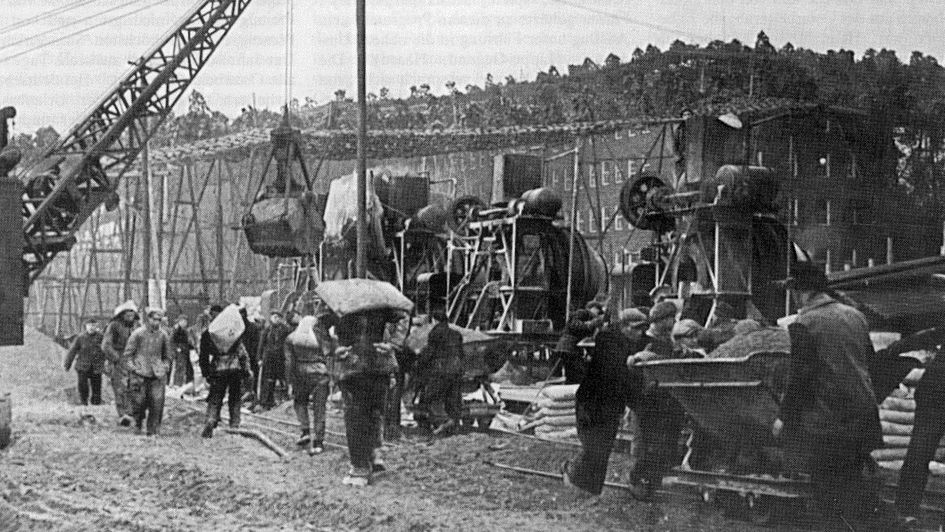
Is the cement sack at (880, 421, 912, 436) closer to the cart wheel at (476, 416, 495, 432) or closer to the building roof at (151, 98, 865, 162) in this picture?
the cart wheel at (476, 416, 495, 432)

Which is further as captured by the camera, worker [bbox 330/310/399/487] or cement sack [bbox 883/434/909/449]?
worker [bbox 330/310/399/487]

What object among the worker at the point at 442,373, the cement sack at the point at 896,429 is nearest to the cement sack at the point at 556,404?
the worker at the point at 442,373

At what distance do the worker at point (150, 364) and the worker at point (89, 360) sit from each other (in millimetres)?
5472

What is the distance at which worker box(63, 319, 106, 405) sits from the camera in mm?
21953

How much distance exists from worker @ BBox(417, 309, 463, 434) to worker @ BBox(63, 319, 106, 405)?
842 centimetres

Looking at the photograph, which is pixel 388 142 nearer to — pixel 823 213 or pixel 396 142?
pixel 396 142

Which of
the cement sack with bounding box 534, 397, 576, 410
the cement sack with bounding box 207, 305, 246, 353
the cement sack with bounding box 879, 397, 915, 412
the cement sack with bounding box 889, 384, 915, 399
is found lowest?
the cement sack with bounding box 534, 397, 576, 410

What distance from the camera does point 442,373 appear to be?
1585 cm

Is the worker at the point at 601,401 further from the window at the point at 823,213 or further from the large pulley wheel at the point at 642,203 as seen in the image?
the window at the point at 823,213

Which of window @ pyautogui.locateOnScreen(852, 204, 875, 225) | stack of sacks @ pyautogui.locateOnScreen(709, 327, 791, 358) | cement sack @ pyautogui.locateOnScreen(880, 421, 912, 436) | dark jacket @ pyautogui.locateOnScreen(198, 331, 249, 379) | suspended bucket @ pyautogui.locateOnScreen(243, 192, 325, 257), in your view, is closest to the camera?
stack of sacks @ pyautogui.locateOnScreen(709, 327, 791, 358)

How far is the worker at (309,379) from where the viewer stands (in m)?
14.7

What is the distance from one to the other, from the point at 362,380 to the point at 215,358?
4.60 m

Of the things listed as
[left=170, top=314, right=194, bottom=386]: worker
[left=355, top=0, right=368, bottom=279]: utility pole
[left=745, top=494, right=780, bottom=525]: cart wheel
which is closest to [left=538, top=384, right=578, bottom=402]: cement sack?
[left=355, top=0, right=368, bottom=279]: utility pole

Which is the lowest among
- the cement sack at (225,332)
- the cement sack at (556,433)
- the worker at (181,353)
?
the worker at (181,353)
